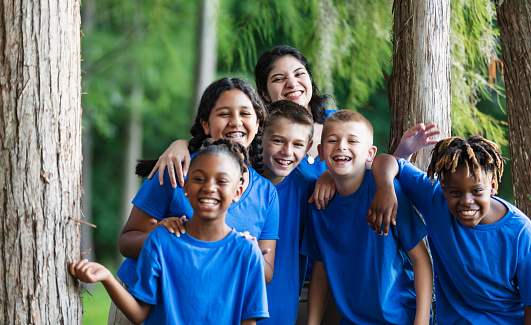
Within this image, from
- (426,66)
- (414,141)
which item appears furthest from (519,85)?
(414,141)

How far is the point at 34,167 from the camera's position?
84.7 inches

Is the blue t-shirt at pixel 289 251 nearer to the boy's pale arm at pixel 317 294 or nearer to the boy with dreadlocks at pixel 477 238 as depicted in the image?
the boy's pale arm at pixel 317 294

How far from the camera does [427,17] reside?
10.6ft

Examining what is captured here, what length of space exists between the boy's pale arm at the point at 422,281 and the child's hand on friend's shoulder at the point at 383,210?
0.17 m

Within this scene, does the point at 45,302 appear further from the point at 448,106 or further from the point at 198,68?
the point at 198,68

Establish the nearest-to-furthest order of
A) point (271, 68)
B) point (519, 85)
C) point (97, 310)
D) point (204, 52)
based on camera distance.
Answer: point (519, 85), point (271, 68), point (97, 310), point (204, 52)

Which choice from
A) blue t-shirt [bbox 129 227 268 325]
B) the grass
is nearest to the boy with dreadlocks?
blue t-shirt [bbox 129 227 268 325]

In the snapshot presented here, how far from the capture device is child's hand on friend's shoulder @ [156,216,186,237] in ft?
7.15

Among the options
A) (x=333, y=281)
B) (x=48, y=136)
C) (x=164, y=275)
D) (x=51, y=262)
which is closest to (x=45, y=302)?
(x=51, y=262)

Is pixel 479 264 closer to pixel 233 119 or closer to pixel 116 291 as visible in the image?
pixel 233 119

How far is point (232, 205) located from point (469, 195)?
3.06 feet

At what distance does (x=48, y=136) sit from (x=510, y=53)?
241 cm

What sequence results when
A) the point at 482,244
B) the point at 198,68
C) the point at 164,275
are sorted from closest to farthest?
the point at 164,275 < the point at 482,244 < the point at 198,68

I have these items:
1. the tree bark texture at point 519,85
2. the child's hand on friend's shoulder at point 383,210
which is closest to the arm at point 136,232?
the child's hand on friend's shoulder at point 383,210
